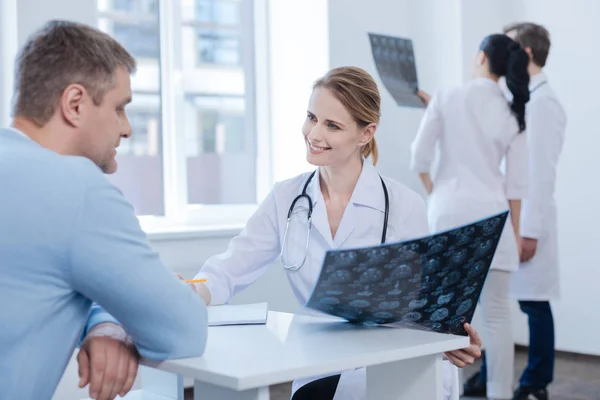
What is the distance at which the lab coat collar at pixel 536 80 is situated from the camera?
3389mm

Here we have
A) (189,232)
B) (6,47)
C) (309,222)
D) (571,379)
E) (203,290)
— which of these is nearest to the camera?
(203,290)

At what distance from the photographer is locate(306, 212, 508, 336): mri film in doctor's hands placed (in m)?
1.18

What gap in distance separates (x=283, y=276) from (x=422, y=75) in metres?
1.45

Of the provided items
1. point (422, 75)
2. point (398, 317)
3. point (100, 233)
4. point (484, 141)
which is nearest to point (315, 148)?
point (398, 317)

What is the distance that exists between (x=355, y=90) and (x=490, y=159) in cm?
128

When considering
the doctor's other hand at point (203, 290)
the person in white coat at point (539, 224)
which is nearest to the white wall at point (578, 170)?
the person in white coat at point (539, 224)

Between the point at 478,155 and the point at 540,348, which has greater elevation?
the point at 478,155

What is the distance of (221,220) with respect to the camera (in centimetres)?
406

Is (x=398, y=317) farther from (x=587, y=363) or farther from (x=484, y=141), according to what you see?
(x=587, y=363)

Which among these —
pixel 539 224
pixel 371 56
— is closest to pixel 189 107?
pixel 371 56

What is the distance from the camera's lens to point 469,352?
1.43 meters

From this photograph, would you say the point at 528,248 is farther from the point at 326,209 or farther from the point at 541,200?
the point at 326,209

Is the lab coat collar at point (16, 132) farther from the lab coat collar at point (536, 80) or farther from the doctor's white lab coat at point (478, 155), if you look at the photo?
the lab coat collar at point (536, 80)

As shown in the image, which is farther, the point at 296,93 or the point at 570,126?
the point at 570,126
